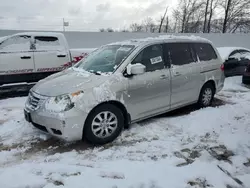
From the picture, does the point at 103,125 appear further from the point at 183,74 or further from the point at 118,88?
the point at 183,74

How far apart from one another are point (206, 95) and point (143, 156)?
116 inches

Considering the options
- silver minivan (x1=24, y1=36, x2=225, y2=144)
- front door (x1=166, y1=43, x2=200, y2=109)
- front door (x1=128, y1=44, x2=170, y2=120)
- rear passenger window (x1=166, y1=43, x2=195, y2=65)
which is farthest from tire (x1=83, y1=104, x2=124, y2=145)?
rear passenger window (x1=166, y1=43, x2=195, y2=65)

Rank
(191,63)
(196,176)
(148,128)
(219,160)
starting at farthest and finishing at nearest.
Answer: (191,63) → (148,128) → (219,160) → (196,176)

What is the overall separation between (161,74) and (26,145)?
8.92ft

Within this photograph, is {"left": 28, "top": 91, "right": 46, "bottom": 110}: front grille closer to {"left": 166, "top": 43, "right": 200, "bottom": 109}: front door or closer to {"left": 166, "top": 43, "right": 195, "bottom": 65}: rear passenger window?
{"left": 166, "top": 43, "right": 200, "bottom": 109}: front door

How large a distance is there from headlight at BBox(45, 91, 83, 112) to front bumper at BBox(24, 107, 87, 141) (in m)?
0.07

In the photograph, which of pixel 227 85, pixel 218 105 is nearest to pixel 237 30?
pixel 227 85

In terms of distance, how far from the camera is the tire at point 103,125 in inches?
154

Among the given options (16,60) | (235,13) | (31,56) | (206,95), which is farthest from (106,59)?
(235,13)

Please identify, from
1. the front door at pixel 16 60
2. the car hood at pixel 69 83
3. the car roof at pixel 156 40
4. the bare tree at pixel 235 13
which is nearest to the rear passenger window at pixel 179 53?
the car roof at pixel 156 40

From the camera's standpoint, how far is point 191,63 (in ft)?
17.6

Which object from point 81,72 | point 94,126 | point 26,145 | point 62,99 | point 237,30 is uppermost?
point 237,30

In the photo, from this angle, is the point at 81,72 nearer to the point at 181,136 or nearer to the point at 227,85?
the point at 181,136

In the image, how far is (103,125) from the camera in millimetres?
4035
